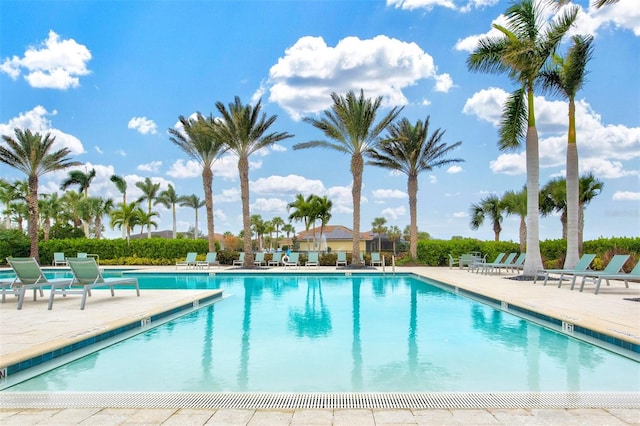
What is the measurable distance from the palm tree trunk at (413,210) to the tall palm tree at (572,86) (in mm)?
9123

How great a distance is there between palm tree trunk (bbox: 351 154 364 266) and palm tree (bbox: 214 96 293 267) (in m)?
3.51

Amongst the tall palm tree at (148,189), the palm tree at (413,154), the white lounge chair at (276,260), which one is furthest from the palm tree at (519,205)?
the tall palm tree at (148,189)

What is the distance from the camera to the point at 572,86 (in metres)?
16.5

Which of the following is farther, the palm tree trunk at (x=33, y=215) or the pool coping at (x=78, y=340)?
the palm tree trunk at (x=33, y=215)

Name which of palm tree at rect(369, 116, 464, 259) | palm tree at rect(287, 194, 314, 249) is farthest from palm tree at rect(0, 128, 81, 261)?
palm tree at rect(287, 194, 314, 249)

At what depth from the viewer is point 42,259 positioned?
95.0ft

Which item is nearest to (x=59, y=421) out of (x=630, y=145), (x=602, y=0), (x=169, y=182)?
(x=602, y=0)

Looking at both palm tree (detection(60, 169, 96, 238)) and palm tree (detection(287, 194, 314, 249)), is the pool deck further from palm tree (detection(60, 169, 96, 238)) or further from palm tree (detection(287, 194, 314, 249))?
palm tree (detection(60, 169, 96, 238))

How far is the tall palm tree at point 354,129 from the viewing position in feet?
70.3

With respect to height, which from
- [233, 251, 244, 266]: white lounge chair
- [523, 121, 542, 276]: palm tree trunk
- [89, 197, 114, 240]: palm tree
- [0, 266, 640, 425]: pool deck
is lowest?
[0, 266, 640, 425]: pool deck

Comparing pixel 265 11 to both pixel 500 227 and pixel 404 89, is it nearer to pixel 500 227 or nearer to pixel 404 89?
pixel 404 89

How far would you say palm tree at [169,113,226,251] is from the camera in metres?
24.9

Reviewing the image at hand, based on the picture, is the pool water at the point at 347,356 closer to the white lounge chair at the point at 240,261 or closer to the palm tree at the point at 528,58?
the palm tree at the point at 528,58

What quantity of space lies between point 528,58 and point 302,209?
28879 mm
